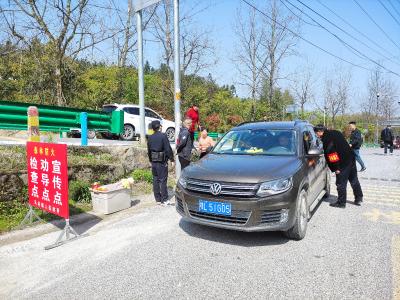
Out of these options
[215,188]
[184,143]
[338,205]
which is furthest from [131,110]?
[215,188]

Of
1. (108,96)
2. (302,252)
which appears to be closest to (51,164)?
(302,252)

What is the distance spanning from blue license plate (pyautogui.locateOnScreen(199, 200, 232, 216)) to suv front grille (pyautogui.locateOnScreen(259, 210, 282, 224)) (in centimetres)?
43

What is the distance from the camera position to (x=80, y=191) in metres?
7.05

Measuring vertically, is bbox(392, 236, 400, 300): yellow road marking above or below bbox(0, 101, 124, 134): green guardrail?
below

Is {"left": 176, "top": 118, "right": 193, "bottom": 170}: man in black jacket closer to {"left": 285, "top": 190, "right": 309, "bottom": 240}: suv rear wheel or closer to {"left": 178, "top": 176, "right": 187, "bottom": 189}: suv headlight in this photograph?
{"left": 178, "top": 176, "right": 187, "bottom": 189}: suv headlight

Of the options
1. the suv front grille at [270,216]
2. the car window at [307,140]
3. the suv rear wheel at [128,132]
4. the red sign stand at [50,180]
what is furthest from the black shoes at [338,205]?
the suv rear wheel at [128,132]

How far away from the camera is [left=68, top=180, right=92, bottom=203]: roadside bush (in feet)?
22.7

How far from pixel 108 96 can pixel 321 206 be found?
17.4 m

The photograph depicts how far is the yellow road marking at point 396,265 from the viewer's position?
338 cm

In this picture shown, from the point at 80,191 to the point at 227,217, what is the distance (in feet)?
12.5

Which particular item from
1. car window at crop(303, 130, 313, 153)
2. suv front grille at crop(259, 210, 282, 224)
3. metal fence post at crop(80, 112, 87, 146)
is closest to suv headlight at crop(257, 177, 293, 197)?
suv front grille at crop(259, 210, 282, 224)

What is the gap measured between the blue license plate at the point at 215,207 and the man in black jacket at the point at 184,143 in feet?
11.8

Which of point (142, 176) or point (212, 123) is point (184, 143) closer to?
point (142, 176)

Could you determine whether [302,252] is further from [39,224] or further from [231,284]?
[39,224]
